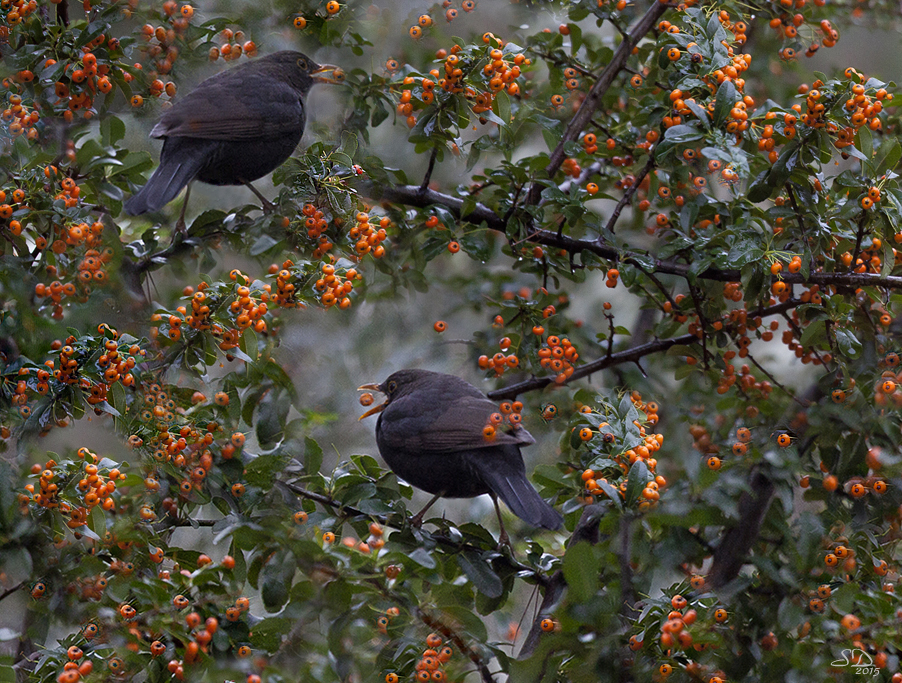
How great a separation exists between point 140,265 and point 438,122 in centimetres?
92

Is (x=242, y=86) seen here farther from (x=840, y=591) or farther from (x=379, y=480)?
(x=840, y=591)

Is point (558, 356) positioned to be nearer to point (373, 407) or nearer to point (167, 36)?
point (373, 407)

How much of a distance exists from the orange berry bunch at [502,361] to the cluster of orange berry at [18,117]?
1.31 meters

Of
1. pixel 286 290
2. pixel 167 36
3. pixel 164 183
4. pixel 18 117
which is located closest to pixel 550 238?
pixel 286 290

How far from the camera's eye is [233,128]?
2258 millimetres

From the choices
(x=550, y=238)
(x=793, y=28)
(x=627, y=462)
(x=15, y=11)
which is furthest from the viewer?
(x=793, y=28)

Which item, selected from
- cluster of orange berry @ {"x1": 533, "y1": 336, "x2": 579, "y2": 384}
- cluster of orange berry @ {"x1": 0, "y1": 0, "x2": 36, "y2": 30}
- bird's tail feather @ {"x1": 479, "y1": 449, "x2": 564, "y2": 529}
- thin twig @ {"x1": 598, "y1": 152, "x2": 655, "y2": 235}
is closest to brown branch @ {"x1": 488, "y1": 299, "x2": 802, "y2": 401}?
cluster of orange berry @ {"x1": 533, "y1": 336, "x2": 579, "y2": 384}

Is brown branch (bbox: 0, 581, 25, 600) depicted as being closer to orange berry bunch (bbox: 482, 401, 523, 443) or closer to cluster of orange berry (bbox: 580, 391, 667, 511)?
orange berry bunch (bbox: 482, 401, 523, 443)

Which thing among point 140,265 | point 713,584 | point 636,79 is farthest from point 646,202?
point 140,265

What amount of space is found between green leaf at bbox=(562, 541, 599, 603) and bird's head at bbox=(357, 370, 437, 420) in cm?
87

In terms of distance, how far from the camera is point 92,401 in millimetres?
1812

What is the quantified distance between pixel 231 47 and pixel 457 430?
1272 mm

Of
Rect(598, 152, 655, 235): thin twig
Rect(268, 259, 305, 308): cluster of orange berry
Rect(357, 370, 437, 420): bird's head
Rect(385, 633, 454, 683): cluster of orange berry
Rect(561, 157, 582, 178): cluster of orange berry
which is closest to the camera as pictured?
Rect(385, 633, 454, 683): cluster of orange berry

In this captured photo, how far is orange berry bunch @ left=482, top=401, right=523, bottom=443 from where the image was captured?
2.19 meters
